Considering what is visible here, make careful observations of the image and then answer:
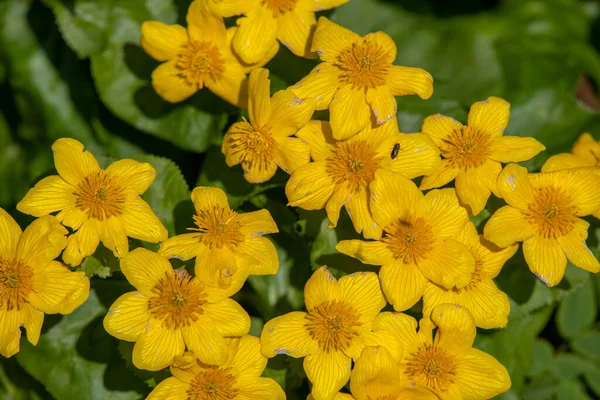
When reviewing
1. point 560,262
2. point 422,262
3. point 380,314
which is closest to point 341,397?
point 380,314

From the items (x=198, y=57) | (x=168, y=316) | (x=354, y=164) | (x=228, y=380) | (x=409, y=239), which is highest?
(x=198, y=57)

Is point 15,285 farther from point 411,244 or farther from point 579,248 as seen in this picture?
point 579,248

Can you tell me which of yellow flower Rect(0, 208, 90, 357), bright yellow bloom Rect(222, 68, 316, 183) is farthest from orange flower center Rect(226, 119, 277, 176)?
yellow flower Rect(0, 208, 90, 357)

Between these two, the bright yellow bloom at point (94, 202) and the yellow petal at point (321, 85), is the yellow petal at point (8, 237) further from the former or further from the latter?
the yellow petal at point (321, 85)

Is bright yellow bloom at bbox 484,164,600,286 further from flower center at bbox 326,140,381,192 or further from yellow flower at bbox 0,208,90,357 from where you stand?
yellow flower at bbox 0,208,90,357

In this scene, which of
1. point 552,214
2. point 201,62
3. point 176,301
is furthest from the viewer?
point 201,62

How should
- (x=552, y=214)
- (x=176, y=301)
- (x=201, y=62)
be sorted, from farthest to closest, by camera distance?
(x=201, y=62) < (x=552, y=214) < (x=176, y=301)

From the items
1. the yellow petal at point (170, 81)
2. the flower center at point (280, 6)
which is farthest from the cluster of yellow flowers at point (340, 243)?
the yellow petal at point (170, 81)

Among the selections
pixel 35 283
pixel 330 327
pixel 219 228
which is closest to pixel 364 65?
pixel 219 228
